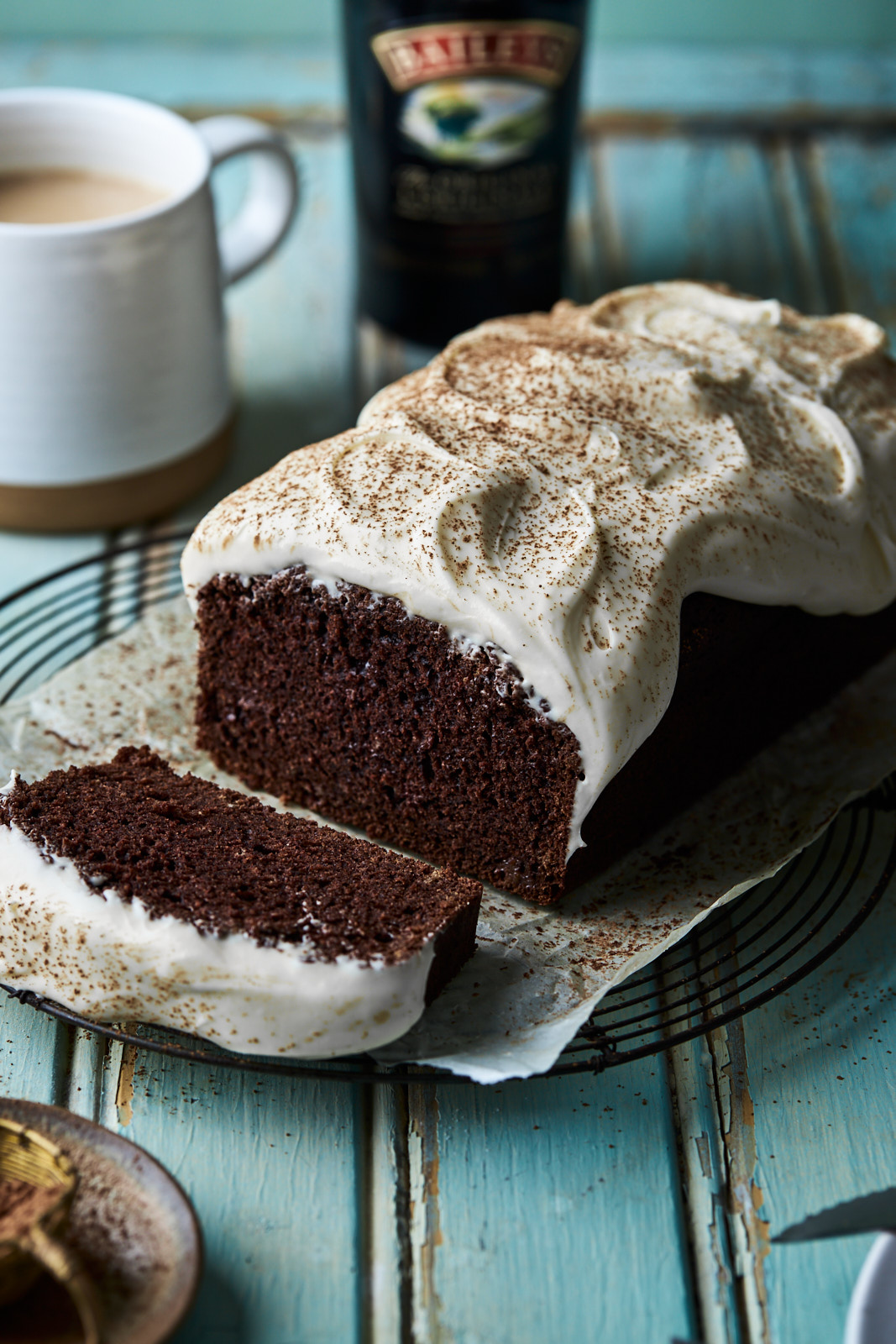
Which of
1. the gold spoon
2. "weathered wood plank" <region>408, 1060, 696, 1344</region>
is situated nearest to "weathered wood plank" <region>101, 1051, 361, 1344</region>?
"weathered wood plank" <region>408, 1060, 696, 1344</region>

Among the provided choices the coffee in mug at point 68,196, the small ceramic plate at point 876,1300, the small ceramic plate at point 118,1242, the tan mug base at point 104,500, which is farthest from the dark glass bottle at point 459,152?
the small ceramic plate at point 876,1300

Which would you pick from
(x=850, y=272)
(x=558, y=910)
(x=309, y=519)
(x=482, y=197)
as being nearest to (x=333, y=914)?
(x=558, y=910)

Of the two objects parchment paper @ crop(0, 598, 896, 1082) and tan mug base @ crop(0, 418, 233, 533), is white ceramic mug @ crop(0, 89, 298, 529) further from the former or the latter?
parchment paper @ crop(0, 598, 896, 1082)

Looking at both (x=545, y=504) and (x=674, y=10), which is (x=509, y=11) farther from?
(x=674, y=10)

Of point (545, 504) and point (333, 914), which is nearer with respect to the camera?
point (333, 914)

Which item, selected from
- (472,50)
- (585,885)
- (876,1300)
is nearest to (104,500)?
(472,50)

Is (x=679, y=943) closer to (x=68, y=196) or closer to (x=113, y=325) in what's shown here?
(x=113, y=325)
